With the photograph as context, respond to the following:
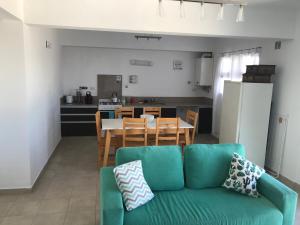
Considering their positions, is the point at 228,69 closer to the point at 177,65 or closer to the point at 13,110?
the point at 177,65

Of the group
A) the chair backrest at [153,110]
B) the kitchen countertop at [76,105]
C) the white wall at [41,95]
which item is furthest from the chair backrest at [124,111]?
the white wall at [41,95]

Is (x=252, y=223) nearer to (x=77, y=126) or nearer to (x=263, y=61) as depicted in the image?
(x=263, y=61)

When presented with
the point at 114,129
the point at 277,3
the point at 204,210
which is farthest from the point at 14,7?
the point at 277,3

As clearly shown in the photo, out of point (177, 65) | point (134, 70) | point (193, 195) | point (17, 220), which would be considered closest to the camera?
point (193, 195)

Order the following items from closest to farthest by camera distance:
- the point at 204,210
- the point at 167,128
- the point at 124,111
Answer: the point at 204,210
the point at 167,128
the point at 124,111

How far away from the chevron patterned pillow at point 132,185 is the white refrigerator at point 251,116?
7.52ft

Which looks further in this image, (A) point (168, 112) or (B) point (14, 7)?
(A) point (168, 112)

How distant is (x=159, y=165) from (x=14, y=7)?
2.30 m

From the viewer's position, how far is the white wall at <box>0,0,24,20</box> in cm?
241

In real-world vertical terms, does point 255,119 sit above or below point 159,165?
above

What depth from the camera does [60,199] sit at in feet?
10.5

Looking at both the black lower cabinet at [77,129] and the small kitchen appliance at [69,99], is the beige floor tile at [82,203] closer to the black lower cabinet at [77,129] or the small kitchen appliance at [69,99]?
the black lower cabinet at [77,129]

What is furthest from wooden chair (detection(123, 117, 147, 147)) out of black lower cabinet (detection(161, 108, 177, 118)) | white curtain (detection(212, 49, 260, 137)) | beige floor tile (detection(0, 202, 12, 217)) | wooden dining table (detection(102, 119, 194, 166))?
white curtain (detection(212, 49, 260, 137))

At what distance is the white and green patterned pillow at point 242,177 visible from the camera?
249 cm
